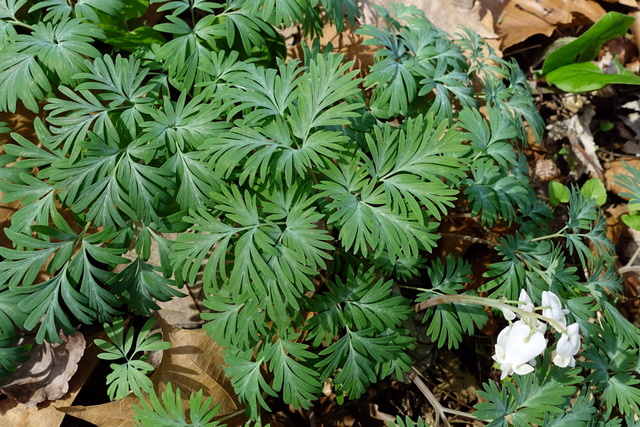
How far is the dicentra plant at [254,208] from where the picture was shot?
2.25 metres

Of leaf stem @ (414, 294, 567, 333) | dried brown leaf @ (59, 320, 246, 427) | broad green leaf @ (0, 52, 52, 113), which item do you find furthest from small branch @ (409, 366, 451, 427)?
broad green leaf @ (0, 52, 52, 113)

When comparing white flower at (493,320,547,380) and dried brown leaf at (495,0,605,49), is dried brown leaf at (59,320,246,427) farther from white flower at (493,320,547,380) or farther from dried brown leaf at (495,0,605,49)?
dried brown leaf at (495,0,605,49)

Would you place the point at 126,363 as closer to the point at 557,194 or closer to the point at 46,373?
the point at 46,373

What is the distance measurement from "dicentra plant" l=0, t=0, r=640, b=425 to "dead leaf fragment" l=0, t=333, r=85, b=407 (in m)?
0.30

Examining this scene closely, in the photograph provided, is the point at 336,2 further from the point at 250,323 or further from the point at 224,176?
the point at 250,323

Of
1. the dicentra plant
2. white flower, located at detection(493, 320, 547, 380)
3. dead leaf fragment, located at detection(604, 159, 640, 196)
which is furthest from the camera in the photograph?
dead leaf fragment, located at detection(604, 159, 640, 196)

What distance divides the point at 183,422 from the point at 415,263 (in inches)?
51.3

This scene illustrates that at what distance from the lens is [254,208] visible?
227cm

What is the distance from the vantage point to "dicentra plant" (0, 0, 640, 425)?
7.39 ft

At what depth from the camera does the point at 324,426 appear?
122 inches

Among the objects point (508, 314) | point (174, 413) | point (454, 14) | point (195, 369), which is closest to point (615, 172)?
point (454, 14)

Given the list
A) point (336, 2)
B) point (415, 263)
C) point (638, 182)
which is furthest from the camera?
point (638, 182)

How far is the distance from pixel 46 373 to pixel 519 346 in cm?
234

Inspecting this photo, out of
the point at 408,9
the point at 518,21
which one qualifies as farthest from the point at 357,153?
the point at 518,21
